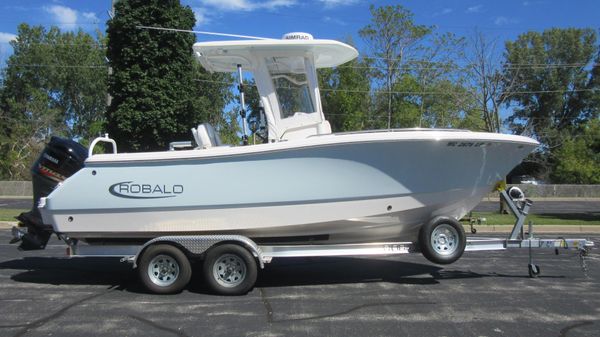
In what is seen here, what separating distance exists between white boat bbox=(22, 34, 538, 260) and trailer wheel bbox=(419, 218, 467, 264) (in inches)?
5.4

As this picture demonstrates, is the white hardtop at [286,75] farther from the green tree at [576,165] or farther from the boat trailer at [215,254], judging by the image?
the green tree at [576,165]

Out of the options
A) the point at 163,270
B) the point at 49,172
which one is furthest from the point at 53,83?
the point at 163,270

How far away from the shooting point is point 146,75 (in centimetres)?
1795

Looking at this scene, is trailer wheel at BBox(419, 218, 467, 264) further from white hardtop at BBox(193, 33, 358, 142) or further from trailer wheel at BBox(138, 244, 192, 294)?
trailer wheel at BBox(138, 244, 192, 294)

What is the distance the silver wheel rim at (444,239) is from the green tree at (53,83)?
41.6 meters

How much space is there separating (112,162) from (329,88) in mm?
25793

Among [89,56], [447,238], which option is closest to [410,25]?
[447,238]

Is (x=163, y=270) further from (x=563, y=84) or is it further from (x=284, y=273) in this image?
(x=563, y=84)

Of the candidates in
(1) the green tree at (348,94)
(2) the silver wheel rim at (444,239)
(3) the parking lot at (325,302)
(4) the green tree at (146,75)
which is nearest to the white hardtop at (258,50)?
(2) the silver wheel rim at (444,239)

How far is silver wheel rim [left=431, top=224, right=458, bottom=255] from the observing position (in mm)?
6473

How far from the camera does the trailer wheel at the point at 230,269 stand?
6230 millimetres

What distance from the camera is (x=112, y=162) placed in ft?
21.3

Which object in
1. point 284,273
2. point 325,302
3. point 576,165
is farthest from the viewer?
point 576,165

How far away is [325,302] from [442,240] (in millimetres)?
1707
